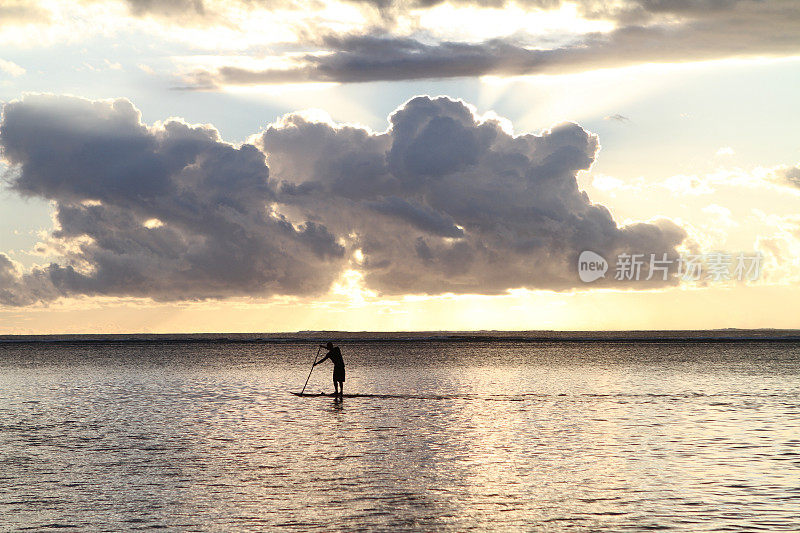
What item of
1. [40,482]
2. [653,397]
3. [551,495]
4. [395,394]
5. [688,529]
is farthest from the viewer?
[395,394]

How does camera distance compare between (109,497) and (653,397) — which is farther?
(653,397)

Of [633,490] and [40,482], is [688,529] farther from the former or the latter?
[40,482]

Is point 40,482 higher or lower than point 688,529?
lower

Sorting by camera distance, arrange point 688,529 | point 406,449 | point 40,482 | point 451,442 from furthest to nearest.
→ 1. point 451,442
2. point 406,449
3. point 40,482
4. point 688,529

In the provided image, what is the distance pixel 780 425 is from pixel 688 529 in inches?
888

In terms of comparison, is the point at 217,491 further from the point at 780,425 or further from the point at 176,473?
the point at 780,425

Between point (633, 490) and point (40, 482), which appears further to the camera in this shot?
point (40, 482)

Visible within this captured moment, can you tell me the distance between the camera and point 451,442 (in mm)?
34375

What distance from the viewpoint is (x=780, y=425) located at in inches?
1542

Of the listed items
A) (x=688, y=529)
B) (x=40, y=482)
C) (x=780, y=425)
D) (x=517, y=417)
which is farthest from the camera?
(x=517, y=417)

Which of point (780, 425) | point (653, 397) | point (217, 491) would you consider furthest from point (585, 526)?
point (653, 397)

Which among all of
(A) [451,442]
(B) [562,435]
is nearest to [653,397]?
(B) [562,435]

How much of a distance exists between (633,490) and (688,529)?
4.65 metres

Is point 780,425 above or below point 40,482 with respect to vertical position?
above
